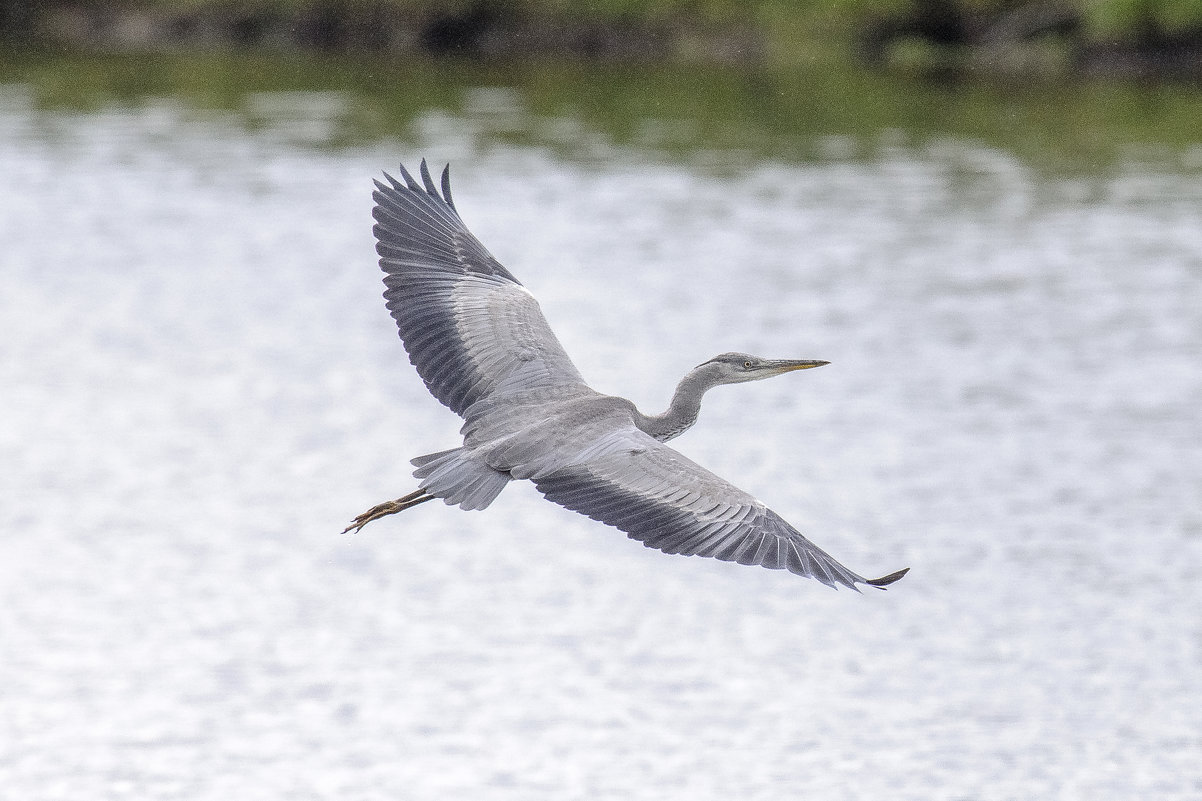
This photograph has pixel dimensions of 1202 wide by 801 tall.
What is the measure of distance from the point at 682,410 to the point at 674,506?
99 cm

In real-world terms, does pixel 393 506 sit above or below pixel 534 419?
below

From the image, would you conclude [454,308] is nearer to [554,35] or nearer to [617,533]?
[617,533]

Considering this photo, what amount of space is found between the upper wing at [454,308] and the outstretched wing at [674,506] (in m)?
0.80

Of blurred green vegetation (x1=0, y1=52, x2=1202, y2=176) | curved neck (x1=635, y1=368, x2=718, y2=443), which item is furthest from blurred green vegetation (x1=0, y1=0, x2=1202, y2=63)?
curved neck (x1=635, y1=368, x2=718, y2=443)

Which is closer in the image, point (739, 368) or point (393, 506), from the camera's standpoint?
point (393, 506)

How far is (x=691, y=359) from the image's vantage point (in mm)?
22328

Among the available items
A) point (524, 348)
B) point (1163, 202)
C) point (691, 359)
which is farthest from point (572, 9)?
point (524, 348)

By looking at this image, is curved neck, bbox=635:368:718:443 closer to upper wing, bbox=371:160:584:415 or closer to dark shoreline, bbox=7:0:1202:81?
upper wing, bbox=371:160:584:415

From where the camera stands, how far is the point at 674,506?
691 centimetres

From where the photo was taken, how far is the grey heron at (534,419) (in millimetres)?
6781

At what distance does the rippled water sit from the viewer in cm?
1328

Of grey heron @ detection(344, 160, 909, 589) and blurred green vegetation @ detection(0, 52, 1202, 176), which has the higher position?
blurred green vegetation @ detection(0, 52, 1202, 176)

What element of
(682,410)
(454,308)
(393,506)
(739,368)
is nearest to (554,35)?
(454,308)

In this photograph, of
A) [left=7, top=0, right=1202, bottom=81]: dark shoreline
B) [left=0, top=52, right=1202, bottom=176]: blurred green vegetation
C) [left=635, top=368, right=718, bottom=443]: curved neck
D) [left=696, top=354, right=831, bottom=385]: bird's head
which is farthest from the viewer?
[left=7, top=0, right=1202, bottom=81]: dark shoreline
